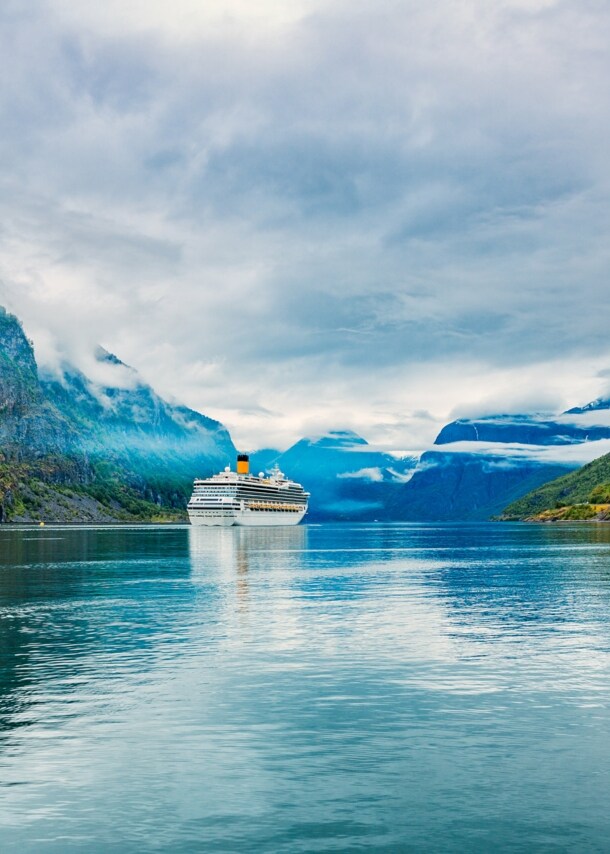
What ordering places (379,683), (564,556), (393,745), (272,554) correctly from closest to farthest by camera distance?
(393,745) → (379,683) → (564,556) → (272,554)

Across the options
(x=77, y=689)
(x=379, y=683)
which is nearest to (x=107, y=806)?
(x=77, y=689)

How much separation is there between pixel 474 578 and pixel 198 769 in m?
93.3

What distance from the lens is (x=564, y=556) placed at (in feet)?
562

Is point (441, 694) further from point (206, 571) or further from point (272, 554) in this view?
point (272, 554)

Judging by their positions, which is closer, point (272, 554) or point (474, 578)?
point (474, 578)

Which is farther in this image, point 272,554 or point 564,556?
point 272,554

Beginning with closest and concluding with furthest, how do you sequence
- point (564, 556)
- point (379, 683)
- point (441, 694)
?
1. point (441, 694)
2. point (379, 683)
3. point (564, 556)

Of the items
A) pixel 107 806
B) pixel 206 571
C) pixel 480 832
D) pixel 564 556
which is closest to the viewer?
pixel 480 832

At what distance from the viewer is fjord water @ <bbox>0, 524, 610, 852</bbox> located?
1057 inches

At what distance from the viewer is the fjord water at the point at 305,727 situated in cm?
2686

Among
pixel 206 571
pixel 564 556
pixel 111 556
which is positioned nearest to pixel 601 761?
pixel 206 571

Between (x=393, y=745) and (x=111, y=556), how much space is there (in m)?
153

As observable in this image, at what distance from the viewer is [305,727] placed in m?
39.0

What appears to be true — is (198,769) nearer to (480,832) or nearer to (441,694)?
(480,832)
